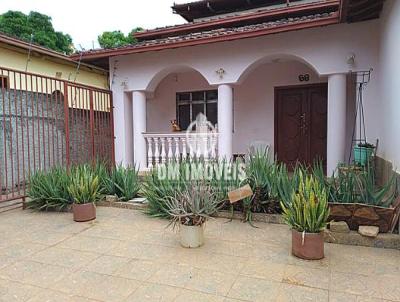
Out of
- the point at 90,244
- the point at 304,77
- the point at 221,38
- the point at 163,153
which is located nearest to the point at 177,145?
the point at 163,153

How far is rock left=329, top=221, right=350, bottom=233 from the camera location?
141 inches

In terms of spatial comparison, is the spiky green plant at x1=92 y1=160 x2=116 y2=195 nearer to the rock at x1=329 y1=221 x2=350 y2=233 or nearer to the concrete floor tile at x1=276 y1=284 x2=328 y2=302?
the rock at x1=329 y1=221 x2=350 y2=233

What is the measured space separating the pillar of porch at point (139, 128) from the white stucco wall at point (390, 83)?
5.17 meters

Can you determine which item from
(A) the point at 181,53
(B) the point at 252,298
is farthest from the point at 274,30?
(B) the point at 252,298

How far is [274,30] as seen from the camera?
5980 mm

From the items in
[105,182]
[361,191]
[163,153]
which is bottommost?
[105,182]

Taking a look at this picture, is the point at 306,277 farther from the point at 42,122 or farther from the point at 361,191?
the point at 42,122

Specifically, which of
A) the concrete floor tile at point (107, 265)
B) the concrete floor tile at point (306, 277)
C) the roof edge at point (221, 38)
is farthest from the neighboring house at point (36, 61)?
the concrete floor tile at point (306, 277)

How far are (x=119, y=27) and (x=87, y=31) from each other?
7.25 metres

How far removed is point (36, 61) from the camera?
9.27 metres

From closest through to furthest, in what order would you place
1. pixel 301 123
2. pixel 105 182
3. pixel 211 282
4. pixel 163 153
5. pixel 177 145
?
pixel 211 282
pixel 105 182
pixel 177 145
pixel 163 153
pixel 301 123

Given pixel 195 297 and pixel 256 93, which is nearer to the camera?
pixel 195 297

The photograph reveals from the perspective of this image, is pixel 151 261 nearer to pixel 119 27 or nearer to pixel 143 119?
pixel 143 119

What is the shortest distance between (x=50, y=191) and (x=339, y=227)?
4.49 metres
